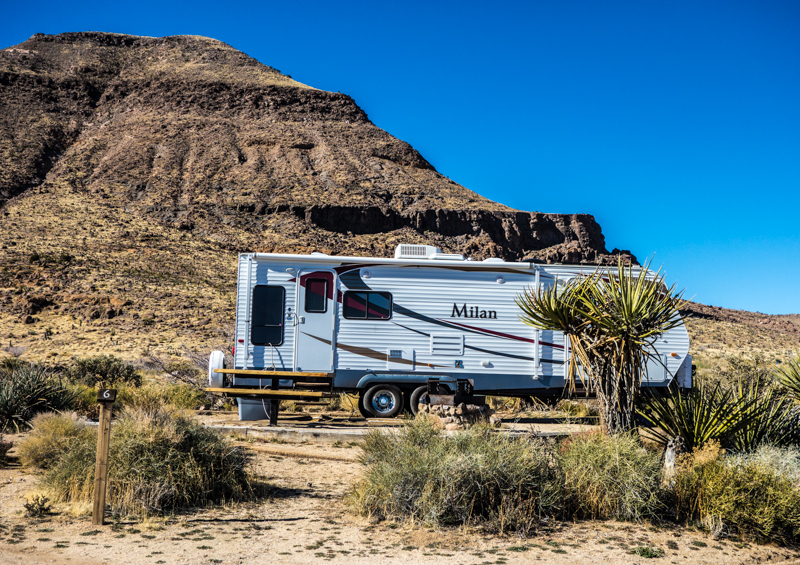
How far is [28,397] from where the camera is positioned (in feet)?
37.3

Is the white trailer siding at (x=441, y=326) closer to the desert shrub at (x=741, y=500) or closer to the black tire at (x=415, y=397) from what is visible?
the black tire at (x=415, y=397)

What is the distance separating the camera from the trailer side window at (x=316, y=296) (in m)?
12.7

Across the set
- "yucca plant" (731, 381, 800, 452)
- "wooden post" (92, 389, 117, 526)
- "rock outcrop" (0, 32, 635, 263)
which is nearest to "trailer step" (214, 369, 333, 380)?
"wooden post" (92, 389, 117, 526)

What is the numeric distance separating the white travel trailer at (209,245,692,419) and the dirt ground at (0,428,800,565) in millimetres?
5585

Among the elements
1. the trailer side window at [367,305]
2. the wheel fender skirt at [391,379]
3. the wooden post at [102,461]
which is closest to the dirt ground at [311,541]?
the wooden post at [102,461]

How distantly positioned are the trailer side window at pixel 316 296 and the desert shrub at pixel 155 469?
5.42 meters

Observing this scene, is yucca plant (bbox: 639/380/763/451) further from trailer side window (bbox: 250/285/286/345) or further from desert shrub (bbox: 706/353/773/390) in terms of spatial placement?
trailer side window (bbox: 250/285/286/345)

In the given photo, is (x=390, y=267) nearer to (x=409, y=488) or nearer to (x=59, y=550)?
(x=409, y=488)

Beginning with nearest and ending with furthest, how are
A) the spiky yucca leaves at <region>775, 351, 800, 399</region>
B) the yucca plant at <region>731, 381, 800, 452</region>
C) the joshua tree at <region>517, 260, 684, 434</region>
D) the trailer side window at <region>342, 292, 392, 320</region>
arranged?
the yucca plant at <region>731, 381, 800, 452</region> → the joshua tree at <region>517, 260, 684, 434</region> → the spiky yucca leaves at <region>775, 351, 800, 399</region> → the trailer side window at <region>342, 292, 392, 320</region>

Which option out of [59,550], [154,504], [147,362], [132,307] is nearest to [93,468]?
[154,504]

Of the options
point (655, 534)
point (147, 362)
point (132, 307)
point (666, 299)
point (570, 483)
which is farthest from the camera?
point (132, 307)

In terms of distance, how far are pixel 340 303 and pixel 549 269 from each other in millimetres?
4112

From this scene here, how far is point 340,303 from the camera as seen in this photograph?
42.2ft

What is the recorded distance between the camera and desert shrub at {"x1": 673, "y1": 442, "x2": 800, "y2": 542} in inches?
250
